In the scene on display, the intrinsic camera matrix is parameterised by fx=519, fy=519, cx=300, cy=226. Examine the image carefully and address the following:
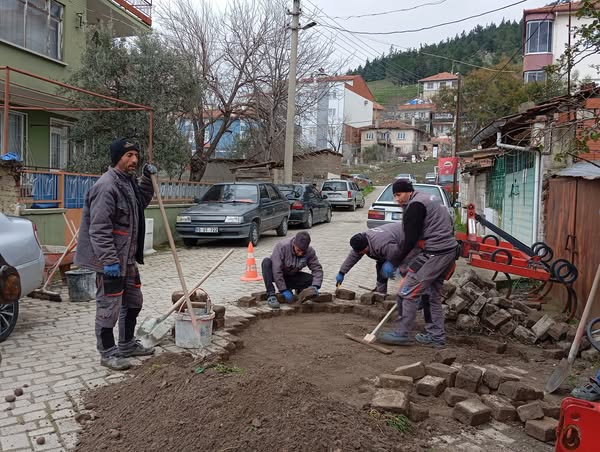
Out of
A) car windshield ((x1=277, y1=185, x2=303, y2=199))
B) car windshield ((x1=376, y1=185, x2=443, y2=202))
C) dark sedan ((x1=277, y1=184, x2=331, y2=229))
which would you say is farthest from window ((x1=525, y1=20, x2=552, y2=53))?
car windshield ((x1=376, y1=185, x2=443, y2=202))

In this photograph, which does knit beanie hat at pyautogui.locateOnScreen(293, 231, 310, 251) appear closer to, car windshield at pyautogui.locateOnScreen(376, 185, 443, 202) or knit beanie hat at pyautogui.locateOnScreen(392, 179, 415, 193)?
knit beanie hat at pyautogui.locateOnScreen(392, 179, 415, 193)

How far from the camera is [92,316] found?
664cm

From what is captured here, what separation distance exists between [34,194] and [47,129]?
6.33m

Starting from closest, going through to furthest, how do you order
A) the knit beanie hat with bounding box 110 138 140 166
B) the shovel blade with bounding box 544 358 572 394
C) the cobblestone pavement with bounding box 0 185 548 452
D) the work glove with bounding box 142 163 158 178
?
the cobblestone pavement with bounding box 0 185 548 452, the shovel blade with bounding box 544 358 572 394, the knit beanie hat with bounding box 110 138 140 166, the work glove with bounding box 142 163 158 178

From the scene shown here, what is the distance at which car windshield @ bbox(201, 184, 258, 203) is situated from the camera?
14.0 meters

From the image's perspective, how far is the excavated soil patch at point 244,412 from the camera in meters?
3.16

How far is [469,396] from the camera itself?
4.15 meters

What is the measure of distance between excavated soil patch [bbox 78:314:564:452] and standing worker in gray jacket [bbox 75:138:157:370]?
458 millimetres

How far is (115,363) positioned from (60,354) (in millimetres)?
882

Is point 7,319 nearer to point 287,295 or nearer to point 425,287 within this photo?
point 287,295

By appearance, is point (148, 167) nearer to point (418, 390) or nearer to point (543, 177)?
point (418, 390)

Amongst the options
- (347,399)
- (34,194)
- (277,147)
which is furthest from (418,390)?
(277,147)

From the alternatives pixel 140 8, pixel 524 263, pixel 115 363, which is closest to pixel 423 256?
pixel 524 263

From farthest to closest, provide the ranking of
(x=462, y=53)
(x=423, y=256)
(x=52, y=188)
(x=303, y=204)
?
(x=462, y=53), (x=303, y=204), (x=52, y=188), (x=423, y=256)
